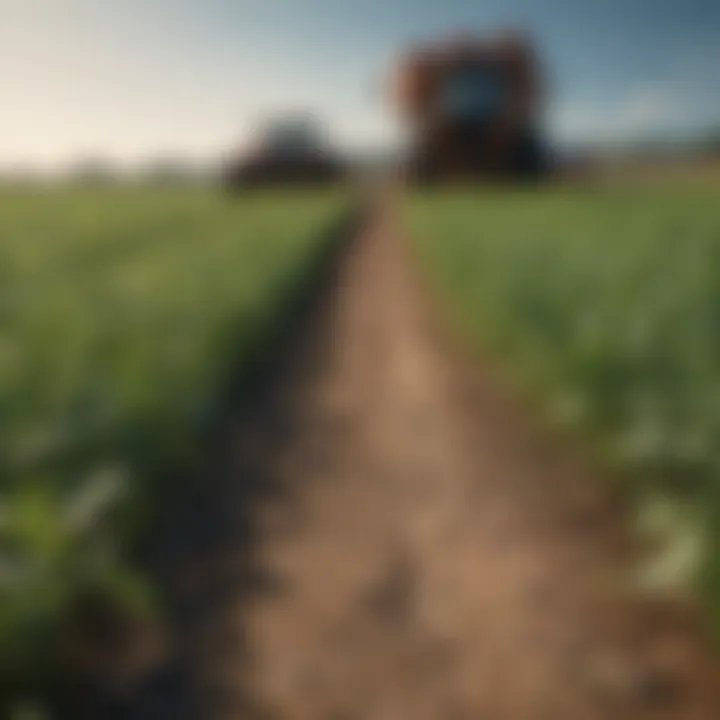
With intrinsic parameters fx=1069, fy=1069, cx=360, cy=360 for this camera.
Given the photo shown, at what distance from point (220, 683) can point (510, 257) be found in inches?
168

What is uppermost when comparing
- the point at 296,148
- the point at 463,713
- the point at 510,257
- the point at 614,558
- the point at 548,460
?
the point at 510,257

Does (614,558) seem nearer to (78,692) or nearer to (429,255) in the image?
(78,692)

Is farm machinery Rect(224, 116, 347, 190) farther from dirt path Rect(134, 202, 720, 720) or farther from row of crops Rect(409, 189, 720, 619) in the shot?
dirt path Rect(134, 202, 720, 720)

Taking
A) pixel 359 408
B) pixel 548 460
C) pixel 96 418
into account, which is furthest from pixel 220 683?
pixel 359 408

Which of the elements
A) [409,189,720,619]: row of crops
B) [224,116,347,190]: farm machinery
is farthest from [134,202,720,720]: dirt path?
[224,116,347,190]: farm machinery

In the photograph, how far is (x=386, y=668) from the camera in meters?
1.99

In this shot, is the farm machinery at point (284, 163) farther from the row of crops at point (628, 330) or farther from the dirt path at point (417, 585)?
the dirt path at point (417, 585)

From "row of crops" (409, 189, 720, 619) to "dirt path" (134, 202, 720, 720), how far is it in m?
0.18

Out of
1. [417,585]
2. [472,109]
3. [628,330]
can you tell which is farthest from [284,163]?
[628,330]

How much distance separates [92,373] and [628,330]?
65.4 inches

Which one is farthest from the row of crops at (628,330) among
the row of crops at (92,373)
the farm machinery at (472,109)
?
the row of crops at (92,373)

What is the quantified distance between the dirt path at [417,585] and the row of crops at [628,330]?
0.59ft

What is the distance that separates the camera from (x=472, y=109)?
1.33 metres

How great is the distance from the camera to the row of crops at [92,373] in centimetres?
183
